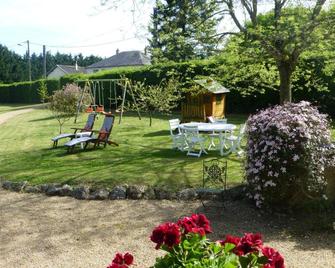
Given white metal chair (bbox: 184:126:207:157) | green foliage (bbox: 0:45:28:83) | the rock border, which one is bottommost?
the rock border

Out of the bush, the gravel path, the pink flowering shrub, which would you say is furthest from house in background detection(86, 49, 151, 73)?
the bush

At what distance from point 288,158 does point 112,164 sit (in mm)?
4787

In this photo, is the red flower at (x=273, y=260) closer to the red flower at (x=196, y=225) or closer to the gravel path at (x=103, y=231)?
the red flower at (x=196, y=225)

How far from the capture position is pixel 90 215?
6789 mm

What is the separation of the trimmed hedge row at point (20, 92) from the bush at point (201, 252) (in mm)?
41821

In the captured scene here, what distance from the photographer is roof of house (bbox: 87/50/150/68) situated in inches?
2325

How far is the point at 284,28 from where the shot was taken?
8836 mm

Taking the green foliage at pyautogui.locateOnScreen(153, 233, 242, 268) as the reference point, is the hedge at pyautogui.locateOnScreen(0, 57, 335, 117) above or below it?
above

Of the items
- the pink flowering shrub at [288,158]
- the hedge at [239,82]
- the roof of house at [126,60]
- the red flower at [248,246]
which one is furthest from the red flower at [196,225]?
the roof of house at [126,60]

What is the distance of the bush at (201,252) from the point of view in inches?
102

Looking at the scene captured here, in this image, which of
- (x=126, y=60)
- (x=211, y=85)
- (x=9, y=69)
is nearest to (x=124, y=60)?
(x=126, y=60)

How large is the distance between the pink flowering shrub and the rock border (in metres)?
0.68

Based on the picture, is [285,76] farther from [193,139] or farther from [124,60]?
[124,60]

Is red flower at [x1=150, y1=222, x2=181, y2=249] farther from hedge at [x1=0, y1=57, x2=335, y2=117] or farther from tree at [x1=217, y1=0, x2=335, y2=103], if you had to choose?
hedge at [x1=0, y1=57, x2=335, y2=117]
